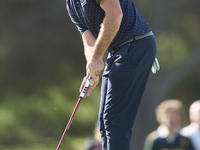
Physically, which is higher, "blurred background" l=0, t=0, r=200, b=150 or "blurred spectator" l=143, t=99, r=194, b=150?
"blurred background" l=0, t=0, r=200, b=150

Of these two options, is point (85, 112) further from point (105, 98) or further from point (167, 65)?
point (105, 98)

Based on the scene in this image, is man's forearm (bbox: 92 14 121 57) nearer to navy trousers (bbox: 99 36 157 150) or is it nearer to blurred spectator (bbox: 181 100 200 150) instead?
navy trousers (bbox: 99 36 157 150)

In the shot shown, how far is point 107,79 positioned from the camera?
398cm

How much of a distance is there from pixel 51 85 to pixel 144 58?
49.6 feet

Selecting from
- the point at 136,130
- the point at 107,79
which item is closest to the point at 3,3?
the point at 136,130

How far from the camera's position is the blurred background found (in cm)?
1521

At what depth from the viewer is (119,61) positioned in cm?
393

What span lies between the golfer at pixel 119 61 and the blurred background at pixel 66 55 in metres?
10.5

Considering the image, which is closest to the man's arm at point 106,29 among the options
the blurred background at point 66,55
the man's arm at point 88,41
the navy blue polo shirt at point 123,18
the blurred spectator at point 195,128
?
the navy blue polo shirt at point 123,18

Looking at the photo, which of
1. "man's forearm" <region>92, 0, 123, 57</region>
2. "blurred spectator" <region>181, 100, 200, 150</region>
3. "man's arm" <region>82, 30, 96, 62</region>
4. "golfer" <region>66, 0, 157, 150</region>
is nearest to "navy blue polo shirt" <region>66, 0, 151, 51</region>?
"golfer" <region>66, 0, 157, 150</region>

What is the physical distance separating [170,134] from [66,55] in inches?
485

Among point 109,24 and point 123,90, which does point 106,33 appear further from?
point 123,90

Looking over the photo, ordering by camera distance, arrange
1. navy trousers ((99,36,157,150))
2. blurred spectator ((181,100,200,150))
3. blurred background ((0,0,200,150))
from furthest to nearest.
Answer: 1. blurred background ((0,0,200,150))
2. blurred spectator ((181,100,200,150))
3. navy trousers ((99,36,157,150))

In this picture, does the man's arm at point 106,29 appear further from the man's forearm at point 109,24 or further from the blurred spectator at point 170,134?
the blurred spectator at point 170,134
